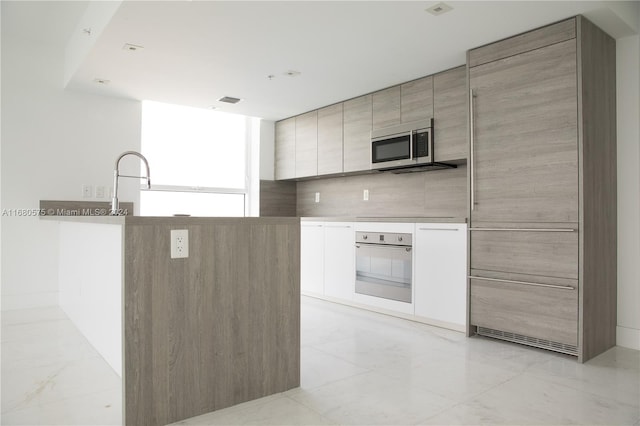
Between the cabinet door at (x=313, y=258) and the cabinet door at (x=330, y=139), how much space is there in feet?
2.27

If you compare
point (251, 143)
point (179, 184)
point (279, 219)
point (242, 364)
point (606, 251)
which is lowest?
point (242, 364)

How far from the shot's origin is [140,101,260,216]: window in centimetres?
510

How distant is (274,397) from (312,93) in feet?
10.5

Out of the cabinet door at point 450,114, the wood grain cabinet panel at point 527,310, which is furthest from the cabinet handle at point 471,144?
the wood grain cabinet panel at point 527,310

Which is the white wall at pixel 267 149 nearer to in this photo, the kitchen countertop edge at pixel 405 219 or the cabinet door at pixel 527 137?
the kitchen countertop edge at pixel 405 219

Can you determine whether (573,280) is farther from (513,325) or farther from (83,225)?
(83,225)

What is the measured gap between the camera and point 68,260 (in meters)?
3.75

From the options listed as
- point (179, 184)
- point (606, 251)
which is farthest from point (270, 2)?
point (179, 184)

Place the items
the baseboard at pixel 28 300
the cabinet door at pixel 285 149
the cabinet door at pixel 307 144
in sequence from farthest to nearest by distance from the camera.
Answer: the cabinet door at pixel 285 149
the cabinet door at pixel 307 144
the baseboard at pixel 28 300

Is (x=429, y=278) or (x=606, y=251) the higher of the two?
(x=606, y=251)

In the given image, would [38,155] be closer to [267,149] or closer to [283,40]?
[267,149]

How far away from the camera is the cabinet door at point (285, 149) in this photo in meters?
5.56

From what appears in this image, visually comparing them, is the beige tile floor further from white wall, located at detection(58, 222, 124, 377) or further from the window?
the window

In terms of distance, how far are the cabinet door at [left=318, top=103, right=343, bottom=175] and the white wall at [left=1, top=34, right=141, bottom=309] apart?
91.7 inches
